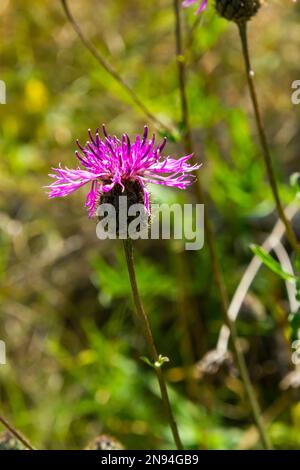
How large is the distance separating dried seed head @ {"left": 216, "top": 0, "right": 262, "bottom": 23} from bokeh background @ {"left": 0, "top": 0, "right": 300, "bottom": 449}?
0.88 ft

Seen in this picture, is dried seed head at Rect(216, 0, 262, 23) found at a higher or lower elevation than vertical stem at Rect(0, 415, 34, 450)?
higher

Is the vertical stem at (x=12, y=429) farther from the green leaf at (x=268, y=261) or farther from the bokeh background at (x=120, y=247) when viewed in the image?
the bokeh background at (x=120, y=247)

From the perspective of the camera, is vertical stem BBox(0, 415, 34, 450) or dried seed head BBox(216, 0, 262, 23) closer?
vertical stem BBox(0, 415, 34, 450)

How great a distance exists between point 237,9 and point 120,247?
1.37 metres

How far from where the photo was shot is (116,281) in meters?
2.13

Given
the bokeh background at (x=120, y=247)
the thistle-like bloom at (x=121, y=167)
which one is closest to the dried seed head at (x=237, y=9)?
the bokeh background at (x=120, y=247)

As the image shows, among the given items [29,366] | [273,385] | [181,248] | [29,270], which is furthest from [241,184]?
[29,366]

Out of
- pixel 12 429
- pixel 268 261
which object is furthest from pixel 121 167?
pixel 12 429

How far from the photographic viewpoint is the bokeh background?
7.16 feet

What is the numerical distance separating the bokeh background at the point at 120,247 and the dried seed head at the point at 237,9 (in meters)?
0.27

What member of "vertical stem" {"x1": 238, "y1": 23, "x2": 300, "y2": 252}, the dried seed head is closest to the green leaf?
"vertical stem" {"x1": 238, "y1": 23, "x2": 300, "y2": 252}

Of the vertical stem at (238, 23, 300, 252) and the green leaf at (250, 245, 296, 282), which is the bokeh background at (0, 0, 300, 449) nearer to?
the vertical stem at (238, 23, 300, 252)

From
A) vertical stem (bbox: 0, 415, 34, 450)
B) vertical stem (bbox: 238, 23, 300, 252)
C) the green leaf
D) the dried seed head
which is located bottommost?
vertical stem (bbox: 0, 415, 34, 450)
